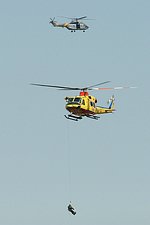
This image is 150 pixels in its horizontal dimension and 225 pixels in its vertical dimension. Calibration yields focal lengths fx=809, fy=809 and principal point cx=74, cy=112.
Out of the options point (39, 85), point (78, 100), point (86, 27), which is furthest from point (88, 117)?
point (86, 27)

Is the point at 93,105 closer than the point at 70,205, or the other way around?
the point at 70,205

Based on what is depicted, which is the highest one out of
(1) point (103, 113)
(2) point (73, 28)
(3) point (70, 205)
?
(2) point (73, 28)

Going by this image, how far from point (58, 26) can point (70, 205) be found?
60928 millimetres

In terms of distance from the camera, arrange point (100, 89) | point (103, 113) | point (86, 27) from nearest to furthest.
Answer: point (100, 89), point (103, 113), point (86, 27)

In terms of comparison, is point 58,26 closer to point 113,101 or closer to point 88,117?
point 113,101

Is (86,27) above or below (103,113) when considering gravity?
above

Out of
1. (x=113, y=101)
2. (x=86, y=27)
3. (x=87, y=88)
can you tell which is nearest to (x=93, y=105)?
(x=87, y=88)

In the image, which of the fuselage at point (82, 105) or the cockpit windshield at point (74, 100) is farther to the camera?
the cockpit windshield at point (74, 100)

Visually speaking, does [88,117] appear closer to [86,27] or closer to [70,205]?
[70,205]

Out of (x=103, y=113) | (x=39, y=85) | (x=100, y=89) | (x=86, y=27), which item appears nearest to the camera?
(x=39, y=85)

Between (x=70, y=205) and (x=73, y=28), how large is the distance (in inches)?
2169

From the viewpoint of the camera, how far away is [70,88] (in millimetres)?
119688

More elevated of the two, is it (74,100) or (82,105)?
(74,100)

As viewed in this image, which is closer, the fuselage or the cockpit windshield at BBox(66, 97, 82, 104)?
the fuselage
